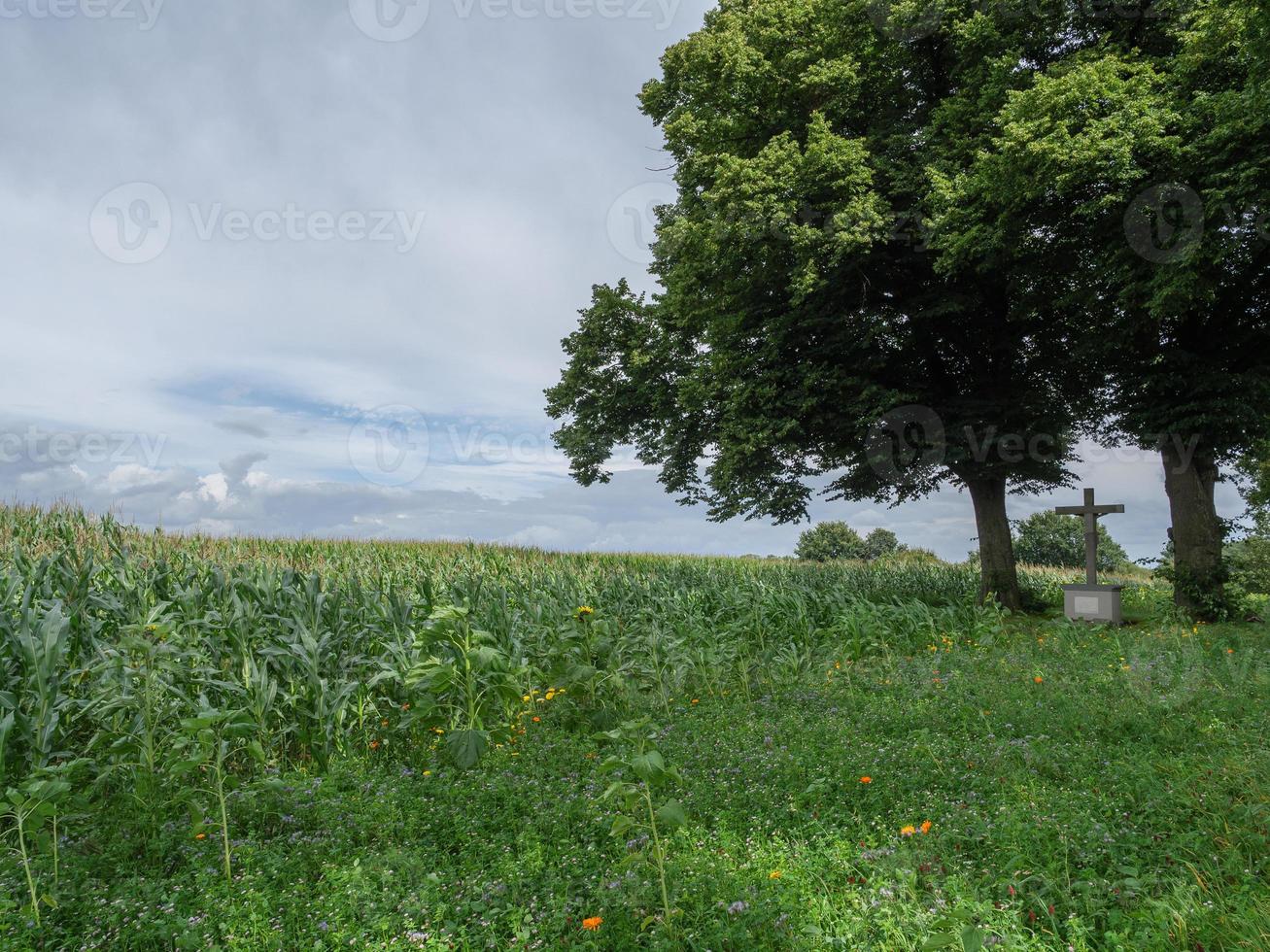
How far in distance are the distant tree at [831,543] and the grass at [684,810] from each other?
30502mm

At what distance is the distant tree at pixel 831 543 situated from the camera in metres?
39.3

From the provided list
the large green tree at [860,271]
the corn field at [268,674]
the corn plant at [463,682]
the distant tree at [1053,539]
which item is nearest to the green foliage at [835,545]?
the distant tree at [1053,539]

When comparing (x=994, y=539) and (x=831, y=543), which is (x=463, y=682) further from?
(x=831, y=543)

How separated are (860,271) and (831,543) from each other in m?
27.1

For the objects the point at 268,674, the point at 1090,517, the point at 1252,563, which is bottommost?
the point at 268,674

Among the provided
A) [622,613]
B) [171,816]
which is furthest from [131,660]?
[622,613]

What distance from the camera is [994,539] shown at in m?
15.7

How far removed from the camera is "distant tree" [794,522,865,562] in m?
39.3

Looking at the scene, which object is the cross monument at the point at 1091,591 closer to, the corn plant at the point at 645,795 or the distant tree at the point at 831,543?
the corn plant at the point at 645,795

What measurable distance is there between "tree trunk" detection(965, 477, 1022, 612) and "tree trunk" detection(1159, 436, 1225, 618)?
282 cm

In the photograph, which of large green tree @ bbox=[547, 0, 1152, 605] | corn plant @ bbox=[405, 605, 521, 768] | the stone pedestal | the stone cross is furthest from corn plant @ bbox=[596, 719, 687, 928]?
the stone cross

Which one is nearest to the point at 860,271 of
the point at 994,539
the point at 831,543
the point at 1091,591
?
Result: the point at 994,539

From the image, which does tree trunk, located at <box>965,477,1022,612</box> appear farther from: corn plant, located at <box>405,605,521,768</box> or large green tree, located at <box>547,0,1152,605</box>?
corn plant, located at <box>405,605,521,768</box>

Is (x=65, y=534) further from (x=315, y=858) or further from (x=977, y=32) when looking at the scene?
(x=977, y=32)
